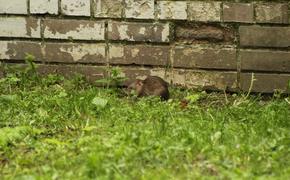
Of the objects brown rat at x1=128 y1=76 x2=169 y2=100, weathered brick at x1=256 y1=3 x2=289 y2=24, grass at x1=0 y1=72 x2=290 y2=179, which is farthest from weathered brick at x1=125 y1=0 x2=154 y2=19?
weathered brick at x1=256 y1=3 x2=289 y2=24

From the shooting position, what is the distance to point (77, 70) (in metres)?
5.38

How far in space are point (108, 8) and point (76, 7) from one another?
310mm

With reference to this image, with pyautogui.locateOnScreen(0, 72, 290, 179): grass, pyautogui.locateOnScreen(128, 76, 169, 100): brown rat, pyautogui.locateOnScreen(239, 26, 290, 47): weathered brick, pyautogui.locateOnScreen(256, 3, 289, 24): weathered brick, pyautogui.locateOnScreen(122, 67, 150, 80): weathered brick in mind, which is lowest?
pyautogui.locateOnScreen(0, 72, 290, 179): grass

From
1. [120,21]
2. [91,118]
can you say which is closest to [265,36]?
[120,21]

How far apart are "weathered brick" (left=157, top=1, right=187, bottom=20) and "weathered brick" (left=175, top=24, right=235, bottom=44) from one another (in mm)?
106

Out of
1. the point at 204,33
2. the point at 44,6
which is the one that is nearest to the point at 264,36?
the point at 204,33

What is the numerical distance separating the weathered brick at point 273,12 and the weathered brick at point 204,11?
0.37 meters

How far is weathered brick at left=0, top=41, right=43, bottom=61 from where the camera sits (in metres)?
5.40

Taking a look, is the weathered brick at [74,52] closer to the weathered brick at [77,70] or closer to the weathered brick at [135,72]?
the weathered brick at [77,70]

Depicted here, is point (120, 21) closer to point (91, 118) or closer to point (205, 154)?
point (91, 118)

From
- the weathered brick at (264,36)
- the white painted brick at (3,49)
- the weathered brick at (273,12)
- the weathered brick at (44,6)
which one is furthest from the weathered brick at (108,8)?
the weathered brick at (273,12)

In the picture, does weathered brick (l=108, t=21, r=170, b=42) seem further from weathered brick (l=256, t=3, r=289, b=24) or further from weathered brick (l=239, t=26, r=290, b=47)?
weathered brick (l=256, t=3, r=289, b=24)

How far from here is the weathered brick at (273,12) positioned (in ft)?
16.2

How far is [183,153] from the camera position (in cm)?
355
